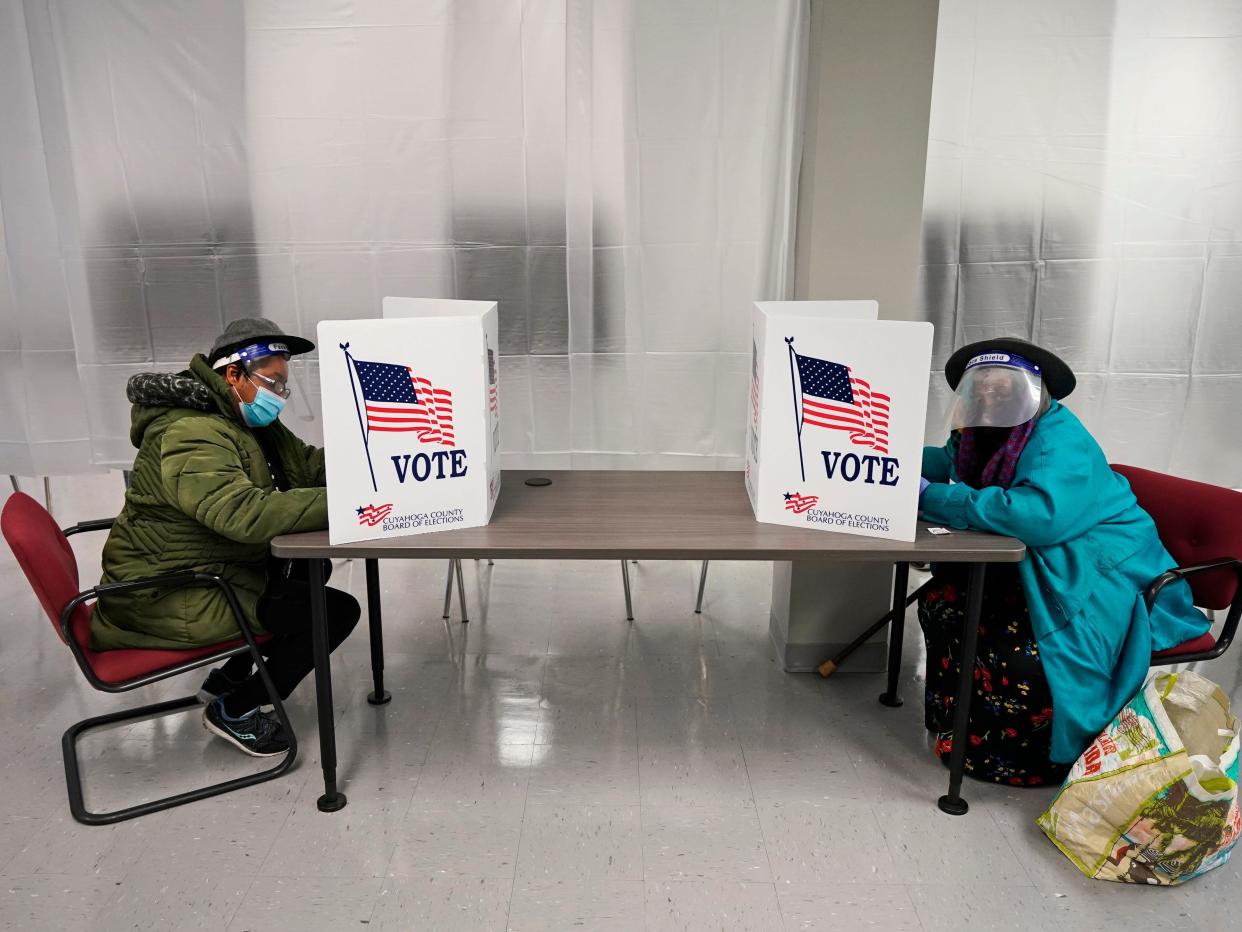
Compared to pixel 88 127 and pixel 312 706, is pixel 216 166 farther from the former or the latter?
pixel 312 706

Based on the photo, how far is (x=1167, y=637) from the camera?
6.77ft

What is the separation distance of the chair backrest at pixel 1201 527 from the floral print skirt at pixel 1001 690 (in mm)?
456

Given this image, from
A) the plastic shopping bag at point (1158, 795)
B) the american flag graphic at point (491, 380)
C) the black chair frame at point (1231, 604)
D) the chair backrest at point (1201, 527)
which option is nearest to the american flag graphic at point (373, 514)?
the american flag graphic at point (491, 380)

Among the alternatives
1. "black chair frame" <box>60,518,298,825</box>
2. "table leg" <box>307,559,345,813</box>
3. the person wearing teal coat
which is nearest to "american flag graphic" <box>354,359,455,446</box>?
"table leg" <box>307,559,345,813</box>

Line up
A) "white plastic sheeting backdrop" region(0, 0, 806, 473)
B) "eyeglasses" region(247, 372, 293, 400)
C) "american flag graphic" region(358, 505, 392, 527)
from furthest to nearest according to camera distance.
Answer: "white plastic sheeting backdrop" region(0, 0, 806, 473)
"eyeglasses" region(247, 372, 293, 400)
"american flag graphic" region(358, 505, 392, 527)

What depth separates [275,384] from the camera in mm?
2090

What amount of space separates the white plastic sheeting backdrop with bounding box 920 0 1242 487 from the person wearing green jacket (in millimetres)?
2148

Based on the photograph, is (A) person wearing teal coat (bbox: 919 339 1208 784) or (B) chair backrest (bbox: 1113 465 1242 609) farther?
(B) chair backrest (bbox: 1113 465 1242 609)

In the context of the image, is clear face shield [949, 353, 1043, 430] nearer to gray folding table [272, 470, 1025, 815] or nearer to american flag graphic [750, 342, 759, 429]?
gray folding table [272, 470, 1025, 815]

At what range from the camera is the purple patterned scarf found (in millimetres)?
2002

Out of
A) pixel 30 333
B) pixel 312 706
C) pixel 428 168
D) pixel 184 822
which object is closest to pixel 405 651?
pixel 312 706

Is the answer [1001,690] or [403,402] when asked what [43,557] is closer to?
[403,402]

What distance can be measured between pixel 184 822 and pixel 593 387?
1746 millimetres

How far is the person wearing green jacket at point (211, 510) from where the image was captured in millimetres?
1936
